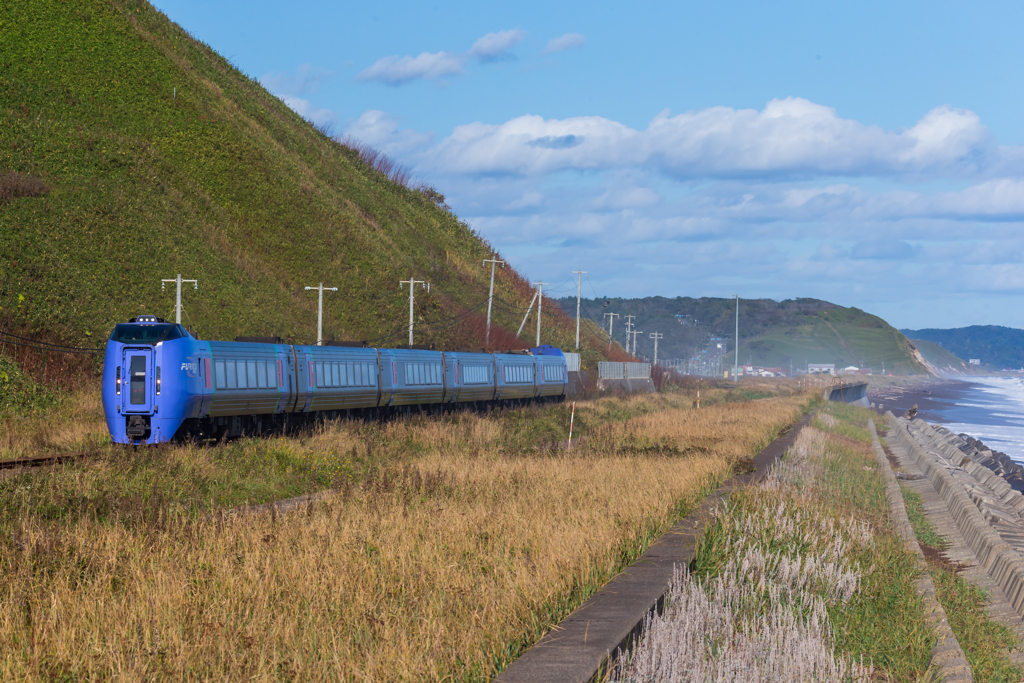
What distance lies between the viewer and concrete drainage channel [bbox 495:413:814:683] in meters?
5.60

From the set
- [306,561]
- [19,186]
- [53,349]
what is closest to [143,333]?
[306,561]

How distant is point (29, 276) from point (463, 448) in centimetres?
2414

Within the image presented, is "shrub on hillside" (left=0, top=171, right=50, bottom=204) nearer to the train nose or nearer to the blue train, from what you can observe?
the blue train

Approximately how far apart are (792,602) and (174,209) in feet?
172

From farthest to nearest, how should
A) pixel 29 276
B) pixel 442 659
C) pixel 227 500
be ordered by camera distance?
pixel 29 276 → pixel 227 500 → pixel 442 659

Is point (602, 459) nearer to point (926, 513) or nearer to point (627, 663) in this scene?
point (926, 513)

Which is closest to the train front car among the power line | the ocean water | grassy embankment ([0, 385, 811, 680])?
grassy embankment ([0, 385, 811, 680])

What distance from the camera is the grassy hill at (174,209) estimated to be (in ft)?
142

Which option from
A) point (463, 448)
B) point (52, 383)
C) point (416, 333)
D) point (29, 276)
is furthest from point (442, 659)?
point (416, 333)

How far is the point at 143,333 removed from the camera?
20.6 metres

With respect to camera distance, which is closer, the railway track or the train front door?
the railway track

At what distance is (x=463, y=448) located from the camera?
23.2 m

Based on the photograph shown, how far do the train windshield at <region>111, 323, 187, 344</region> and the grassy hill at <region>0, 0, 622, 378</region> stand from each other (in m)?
16.1

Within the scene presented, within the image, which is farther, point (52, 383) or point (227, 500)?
point (52, 383)
